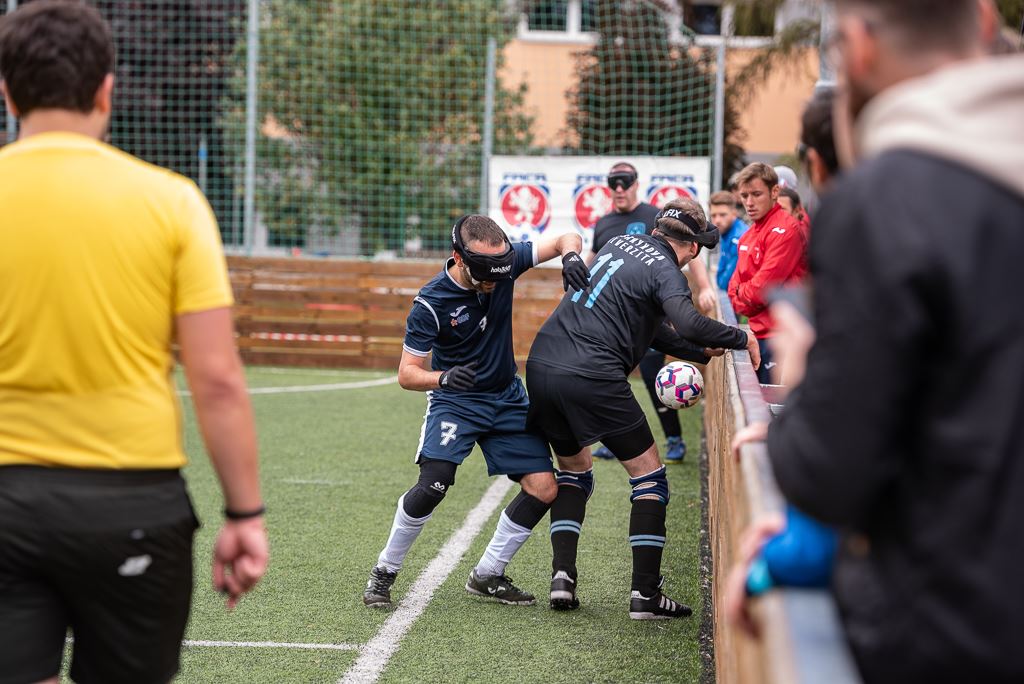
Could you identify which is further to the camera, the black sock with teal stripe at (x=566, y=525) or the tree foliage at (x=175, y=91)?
the tree foliage at (x=175, y=91)

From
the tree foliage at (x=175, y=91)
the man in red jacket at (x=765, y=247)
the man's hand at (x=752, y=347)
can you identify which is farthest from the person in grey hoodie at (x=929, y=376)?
the tree foliage at (x=175, y=91)

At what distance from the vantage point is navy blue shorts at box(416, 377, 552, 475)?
239 inches

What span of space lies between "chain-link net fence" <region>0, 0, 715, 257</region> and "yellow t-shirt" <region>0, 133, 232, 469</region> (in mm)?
13952

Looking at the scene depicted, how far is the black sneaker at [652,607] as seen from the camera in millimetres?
5883

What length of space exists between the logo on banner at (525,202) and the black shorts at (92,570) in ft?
45.0

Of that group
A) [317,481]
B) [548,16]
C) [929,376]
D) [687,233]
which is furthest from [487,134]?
[929,376]

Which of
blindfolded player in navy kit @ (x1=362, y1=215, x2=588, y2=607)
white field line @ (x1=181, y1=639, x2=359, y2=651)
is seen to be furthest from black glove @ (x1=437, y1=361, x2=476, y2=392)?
white field line @ (x1=181, y1=639, x2=359, y2=651)

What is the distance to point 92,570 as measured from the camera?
252 cm

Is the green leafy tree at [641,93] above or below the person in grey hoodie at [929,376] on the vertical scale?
above

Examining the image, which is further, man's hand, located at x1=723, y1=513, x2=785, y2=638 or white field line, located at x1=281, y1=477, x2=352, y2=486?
white field line, located at x1=281, y1=477, x2=352, y2=486

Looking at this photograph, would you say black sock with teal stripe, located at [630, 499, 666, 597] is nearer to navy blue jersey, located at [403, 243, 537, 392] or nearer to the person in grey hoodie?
navy blue jersey, located at [403, 243, 537, 392]

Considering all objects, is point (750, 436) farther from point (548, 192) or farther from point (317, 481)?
point (548, 192)

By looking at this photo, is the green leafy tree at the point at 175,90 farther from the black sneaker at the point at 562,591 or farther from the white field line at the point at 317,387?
the black sneaker at the point at 562,591

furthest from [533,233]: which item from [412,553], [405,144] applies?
[412,553]
